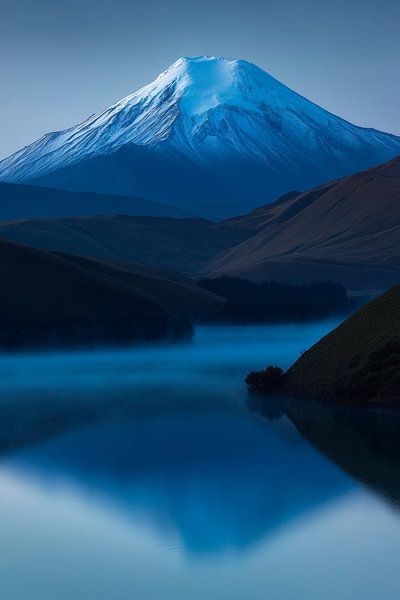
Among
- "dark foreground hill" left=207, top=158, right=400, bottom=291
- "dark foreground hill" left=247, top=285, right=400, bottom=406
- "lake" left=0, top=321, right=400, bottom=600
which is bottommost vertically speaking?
"lake" left=0, top=321, right=400, bottom=600

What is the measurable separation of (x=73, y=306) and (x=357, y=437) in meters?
37.1

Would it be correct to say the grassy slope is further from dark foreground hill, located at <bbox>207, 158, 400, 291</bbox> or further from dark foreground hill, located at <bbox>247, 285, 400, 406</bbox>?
dark foreground hill, located at <bbox>207, 158, 400, 291</bbox>

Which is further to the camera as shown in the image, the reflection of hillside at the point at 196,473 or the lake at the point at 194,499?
the reflection of hillside at the point at 196,473

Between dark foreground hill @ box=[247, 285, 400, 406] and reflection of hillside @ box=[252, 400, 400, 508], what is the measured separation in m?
0.91

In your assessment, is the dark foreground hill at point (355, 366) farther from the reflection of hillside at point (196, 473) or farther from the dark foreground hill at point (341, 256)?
the dark foreground hill at point (341, 256)

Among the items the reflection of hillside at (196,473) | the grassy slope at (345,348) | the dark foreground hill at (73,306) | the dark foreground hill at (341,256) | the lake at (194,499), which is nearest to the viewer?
the lake at (194,499)

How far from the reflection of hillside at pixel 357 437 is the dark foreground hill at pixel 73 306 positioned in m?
27.1

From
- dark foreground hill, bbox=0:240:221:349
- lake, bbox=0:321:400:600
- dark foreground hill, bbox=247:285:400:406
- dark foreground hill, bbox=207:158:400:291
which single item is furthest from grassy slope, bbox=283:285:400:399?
dark foreground hill, bbox=207:158:400:291

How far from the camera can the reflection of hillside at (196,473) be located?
17672mm

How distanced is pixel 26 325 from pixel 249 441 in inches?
1289

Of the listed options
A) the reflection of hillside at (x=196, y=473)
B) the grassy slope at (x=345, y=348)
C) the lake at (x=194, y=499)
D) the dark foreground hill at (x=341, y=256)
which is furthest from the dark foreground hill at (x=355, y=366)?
the dark foreground hill at (x=341, y=256)

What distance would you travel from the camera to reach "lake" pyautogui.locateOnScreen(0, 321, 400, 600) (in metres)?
14.9

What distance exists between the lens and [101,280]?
230 ft

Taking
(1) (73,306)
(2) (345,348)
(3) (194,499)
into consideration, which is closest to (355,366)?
(2) (345,348)
